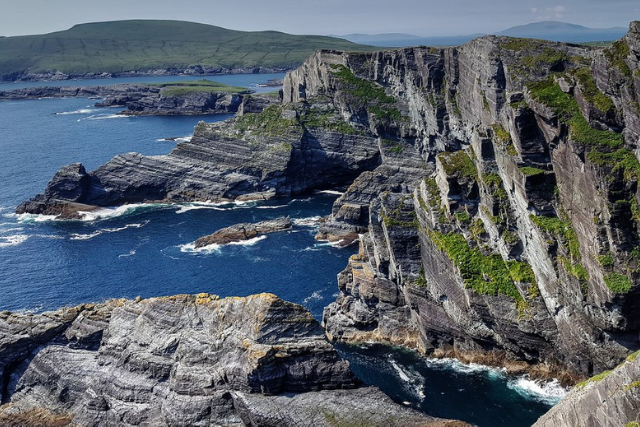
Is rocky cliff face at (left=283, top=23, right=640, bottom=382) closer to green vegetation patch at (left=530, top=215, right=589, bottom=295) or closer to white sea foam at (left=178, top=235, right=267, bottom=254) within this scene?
green vegetation patch at (left=530, top=215, right=589, bottom=295)

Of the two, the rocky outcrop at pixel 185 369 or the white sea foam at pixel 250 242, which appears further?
the white sea foam at pixel 250 242

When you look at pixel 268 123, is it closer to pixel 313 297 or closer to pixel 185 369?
pixel 313 297

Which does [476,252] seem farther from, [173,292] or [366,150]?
[366,150]

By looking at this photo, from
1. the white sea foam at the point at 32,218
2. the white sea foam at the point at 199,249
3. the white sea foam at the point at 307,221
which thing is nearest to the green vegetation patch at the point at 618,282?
the white sea foam at the point at 199,249

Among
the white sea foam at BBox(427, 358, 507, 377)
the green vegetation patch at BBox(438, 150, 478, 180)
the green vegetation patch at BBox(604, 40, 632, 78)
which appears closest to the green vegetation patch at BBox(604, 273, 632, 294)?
the white sea foam at BBox(427, 358, 507, 377)

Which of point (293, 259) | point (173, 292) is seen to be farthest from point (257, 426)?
point (293, 259)

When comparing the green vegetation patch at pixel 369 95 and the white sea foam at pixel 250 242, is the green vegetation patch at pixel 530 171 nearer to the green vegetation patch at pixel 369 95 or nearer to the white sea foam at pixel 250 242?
the white sea foam at pixel 250 242
